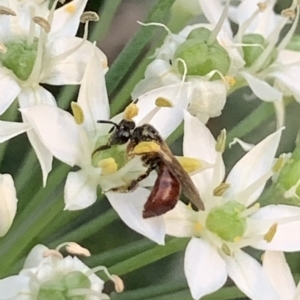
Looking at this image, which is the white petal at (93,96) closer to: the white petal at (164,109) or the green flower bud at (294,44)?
the white petal at (164,109)

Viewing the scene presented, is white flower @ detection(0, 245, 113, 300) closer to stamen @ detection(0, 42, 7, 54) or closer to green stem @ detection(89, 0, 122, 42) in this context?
stamen @ detection(0, 42, 7, 54)

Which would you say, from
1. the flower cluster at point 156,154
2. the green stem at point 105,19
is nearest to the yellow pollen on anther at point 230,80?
the flower cluster at point 156,154

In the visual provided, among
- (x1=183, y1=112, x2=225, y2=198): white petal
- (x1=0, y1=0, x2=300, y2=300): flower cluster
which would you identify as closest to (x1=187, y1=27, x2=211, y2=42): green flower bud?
(x1=0, y1=0, x2=300, y2=300): flower cluster

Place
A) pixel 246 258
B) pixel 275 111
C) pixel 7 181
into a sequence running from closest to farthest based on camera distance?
pixel 7 181 → pixel 246 258 → pixel 275 111

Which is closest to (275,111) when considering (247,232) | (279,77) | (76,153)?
(279,77)

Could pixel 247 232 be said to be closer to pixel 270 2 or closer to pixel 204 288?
pixel 204 288

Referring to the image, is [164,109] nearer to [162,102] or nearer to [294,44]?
[162,102]

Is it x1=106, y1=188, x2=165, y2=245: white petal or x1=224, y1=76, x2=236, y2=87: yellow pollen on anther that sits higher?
x1=224, y1=76, x2=236, y2=87: yellow pollen on anther
